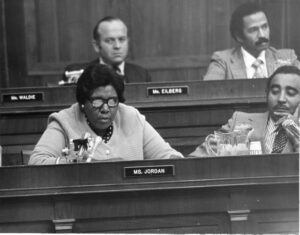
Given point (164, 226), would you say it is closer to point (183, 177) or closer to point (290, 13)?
point (183, 177)

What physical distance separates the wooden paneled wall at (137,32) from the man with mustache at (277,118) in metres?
1.26

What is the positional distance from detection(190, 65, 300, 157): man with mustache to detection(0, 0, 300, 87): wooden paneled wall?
126 centimetres

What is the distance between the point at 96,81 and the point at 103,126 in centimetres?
17

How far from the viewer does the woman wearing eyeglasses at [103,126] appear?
3.19 metres

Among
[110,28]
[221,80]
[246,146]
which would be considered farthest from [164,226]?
[110,28]

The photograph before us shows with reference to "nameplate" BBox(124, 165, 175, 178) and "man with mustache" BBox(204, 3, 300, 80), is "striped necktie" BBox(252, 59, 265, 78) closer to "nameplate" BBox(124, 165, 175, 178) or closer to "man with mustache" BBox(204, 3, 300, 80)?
"man with mustache" BBox(204, 3, 300, 80)

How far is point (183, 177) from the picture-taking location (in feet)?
9.04

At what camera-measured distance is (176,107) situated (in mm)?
3791

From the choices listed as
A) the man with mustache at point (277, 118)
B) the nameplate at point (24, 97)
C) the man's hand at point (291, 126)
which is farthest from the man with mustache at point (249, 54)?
the nameplate at point (24, 97)

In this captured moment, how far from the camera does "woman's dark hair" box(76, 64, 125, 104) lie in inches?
128

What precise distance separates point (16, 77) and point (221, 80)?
1.30 metres

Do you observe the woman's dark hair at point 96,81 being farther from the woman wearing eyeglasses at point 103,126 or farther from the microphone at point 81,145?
the microphone at point 81,145

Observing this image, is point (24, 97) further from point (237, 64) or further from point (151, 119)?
point (237, 64)

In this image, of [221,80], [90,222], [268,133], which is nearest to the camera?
[90,222]
